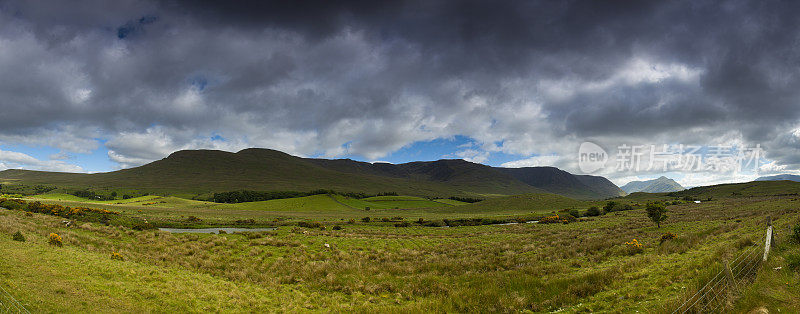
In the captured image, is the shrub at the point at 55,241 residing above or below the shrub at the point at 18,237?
below

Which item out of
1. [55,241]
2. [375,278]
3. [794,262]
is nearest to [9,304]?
[55,241]

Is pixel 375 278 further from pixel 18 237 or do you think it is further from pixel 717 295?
pixel 18 237

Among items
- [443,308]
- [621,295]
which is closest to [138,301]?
[443,308]

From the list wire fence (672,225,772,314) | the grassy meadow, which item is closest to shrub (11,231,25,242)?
the grassy meadow

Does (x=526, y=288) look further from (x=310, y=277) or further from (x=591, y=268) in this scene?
(x=310, y=277)

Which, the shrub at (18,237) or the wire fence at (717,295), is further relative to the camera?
the shrub at (18,237)

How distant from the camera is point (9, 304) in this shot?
427 inches

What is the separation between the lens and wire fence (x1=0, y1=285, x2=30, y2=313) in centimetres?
1019

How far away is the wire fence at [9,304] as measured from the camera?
1019cm

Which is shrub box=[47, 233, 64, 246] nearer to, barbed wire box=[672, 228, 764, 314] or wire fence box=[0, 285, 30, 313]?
wire fence box=[0, 285, 30, 313]

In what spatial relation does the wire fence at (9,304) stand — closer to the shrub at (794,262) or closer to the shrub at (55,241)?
the shrub at (55,241)

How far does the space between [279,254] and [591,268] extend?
26.0 metres

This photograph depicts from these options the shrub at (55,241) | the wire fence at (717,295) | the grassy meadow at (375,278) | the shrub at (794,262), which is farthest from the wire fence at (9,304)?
the shrub at (794,262)

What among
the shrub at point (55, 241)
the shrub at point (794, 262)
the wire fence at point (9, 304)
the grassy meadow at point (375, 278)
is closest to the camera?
the wire fence at point (9, 304)
